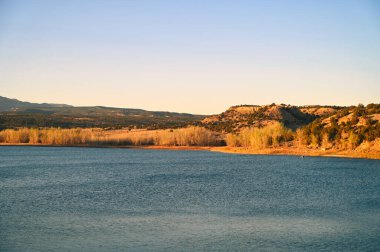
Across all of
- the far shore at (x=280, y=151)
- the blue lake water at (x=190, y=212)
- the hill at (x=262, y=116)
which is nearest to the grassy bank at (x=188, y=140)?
the far shore at (x=280, y=151)

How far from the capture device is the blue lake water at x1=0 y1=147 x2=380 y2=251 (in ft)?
83.8

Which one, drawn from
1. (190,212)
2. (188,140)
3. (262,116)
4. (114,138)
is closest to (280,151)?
(188,140)

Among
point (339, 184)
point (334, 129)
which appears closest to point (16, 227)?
point (339, 184)

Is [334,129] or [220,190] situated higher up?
[334,129]

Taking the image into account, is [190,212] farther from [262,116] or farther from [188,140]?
[262,116]

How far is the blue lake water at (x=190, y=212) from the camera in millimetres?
25547

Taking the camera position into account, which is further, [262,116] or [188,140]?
[262,116]

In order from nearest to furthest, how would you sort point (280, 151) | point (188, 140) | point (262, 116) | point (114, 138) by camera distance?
point (280, 151) < point (188, 140) < point (114, 138) < point (262, 116)

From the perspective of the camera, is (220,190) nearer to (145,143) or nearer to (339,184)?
(339,184)

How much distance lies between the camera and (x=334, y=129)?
9875cm

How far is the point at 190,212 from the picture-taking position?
33.2 metres

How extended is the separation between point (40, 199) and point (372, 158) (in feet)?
193

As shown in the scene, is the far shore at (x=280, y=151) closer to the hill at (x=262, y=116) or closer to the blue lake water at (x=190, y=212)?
the hill at (x=262, y=116)

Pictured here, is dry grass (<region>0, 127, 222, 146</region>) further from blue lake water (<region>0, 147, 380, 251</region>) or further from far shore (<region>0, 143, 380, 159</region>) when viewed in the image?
blue lake water (<region>0, 147, 380, 251</region>)
